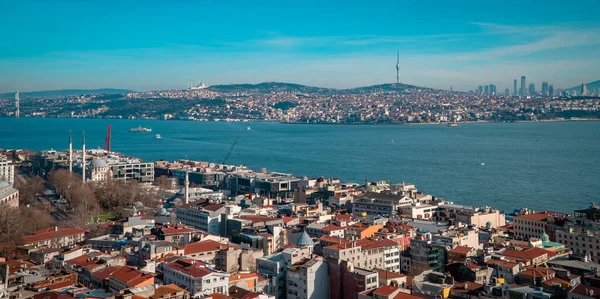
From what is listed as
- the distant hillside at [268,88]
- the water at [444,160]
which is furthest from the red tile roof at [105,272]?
the distant hillside at [268,88]

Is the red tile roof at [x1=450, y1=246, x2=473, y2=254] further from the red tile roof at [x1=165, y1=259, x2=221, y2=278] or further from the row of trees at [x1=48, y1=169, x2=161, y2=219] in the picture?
the row of trees at [x1=48, y1=169, x2=161, y2=219]

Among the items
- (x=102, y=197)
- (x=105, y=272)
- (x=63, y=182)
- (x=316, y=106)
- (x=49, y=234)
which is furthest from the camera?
(x=316, y=106)

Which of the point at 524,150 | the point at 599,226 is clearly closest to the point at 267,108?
the point at 524,150

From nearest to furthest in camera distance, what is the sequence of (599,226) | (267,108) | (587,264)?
(587,264)
(599,226)
(267,108)

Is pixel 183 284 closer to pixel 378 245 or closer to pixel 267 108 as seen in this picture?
pixel 378 245

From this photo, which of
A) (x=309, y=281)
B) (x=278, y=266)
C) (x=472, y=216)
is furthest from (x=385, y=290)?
(x=472, y=216)

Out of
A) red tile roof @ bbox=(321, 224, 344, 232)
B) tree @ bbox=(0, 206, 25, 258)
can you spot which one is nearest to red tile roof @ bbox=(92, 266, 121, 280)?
tree @ bbox=(0, 206, 25, 258)

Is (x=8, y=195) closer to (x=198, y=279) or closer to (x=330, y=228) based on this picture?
(x=330, y=228)

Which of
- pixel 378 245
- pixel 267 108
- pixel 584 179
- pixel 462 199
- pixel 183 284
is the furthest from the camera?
pixel 267 108
